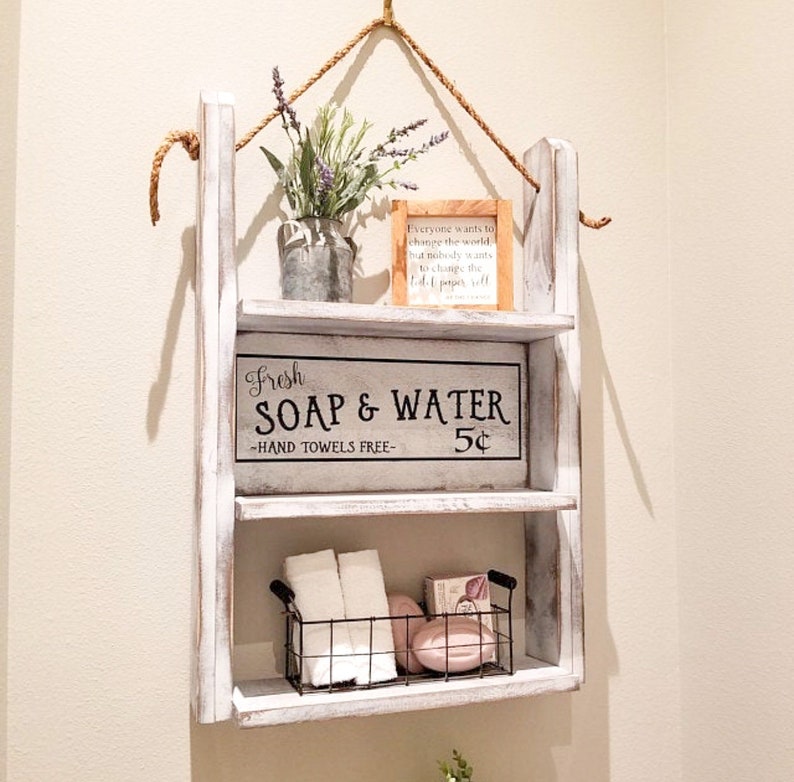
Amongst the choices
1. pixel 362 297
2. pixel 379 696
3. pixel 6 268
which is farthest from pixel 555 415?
pixel 6 268

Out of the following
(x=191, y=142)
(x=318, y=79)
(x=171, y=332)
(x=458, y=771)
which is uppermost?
(x=318, y=79)

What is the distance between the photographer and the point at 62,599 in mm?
1024

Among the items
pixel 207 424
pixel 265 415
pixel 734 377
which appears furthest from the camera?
pixel 734 377

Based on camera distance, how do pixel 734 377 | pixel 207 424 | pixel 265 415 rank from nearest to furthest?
pixel 207 424
pixel 265 415
pixel 734 377

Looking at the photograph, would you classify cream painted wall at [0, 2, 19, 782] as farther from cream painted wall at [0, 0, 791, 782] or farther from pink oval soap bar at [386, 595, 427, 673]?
pink oval soap bar at [386, 595, 427, 673]

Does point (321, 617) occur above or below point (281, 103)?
below

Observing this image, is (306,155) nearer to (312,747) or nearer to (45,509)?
(45,509)

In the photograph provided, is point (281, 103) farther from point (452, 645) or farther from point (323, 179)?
point (452, 645)

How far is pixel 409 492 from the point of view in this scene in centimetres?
113

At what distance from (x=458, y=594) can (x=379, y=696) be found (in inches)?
7.9

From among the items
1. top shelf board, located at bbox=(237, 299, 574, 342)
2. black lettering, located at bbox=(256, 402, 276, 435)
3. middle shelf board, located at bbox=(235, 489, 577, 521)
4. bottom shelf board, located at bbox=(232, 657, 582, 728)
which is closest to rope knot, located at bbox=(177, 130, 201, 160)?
top shelf board, located at bbox=(237, 299, 574, 342)

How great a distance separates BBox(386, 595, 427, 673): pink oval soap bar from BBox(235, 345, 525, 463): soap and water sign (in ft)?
0.64

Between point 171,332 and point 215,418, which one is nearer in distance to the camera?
point 215,418

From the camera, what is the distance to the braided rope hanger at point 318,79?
1.01 metres
